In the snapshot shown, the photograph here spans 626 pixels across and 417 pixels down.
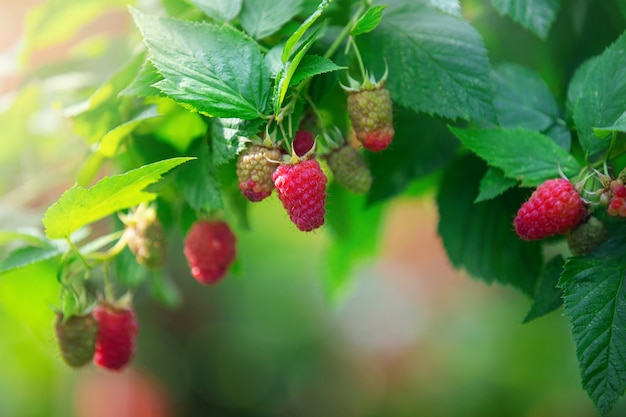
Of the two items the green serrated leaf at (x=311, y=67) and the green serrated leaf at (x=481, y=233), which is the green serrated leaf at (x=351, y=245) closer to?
the green serrated leaf at (x=481, y=233)

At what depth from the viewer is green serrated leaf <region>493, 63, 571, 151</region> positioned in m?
0.76

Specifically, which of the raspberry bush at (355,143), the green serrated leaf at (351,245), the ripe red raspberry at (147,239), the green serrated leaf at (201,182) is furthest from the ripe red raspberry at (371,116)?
the green serrated leaf at (351,245)

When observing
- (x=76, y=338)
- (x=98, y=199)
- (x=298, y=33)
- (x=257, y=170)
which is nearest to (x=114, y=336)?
(x=76, y=338)

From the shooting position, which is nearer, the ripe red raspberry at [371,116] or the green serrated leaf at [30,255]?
the ripe red raspberry at [371,116]

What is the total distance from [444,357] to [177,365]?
0.92 metres

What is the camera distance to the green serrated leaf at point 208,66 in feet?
2.00

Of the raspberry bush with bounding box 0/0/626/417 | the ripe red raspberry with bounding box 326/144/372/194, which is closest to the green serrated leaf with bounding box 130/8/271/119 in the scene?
the raspberry bush with bounding box 0/0/626/417

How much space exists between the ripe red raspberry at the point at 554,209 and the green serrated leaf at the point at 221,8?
1.05ft

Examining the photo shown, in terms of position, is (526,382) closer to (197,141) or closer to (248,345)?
(248,345)

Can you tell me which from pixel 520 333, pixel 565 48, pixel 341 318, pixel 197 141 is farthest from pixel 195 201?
pixel 341 318

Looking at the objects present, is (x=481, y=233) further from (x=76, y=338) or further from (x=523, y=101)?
(x=76, y=338)

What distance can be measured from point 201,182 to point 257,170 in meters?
0.11

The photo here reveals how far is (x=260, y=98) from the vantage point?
2.03 feet

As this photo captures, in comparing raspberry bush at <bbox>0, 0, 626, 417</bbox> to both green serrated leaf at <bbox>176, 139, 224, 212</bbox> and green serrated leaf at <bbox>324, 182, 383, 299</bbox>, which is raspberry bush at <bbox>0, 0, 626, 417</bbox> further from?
green serrated leaf at <bbox>324, 182, 383, 299</bbox>
